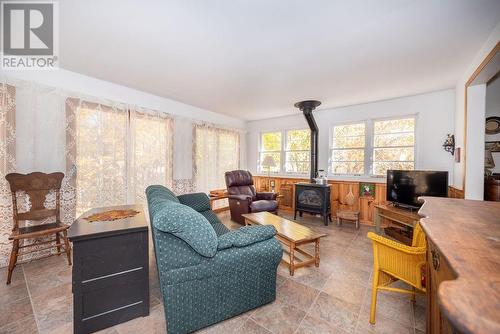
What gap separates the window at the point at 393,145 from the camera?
3.90 metres

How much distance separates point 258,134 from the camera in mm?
5902

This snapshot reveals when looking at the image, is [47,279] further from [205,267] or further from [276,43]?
[276,43]

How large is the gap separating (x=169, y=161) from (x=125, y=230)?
256cm

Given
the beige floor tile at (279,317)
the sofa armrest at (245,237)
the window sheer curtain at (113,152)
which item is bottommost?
the beige floor tile at (279,317)

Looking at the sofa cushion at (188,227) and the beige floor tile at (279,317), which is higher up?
the sofa cushion at (188,227)

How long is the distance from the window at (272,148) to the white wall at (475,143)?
359cm

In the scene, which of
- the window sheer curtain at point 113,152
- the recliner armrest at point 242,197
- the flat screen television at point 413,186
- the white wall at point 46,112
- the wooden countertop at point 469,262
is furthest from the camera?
the recliner armrest at point 242,197

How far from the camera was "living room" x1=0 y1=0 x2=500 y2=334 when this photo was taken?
143 centimetres

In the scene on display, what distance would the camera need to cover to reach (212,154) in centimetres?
488

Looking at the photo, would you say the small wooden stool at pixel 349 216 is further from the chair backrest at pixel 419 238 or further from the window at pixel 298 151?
the chair backrest at pixel 419 238

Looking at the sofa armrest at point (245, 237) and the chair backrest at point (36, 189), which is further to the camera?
the chair backrest at point (36, 189)

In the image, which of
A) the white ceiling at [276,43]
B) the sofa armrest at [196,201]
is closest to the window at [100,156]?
the white ceiling at [276,43]

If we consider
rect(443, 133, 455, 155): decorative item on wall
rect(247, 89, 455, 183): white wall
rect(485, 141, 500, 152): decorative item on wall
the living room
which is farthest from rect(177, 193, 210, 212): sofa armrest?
rect(485, 141, 500, 152): decorative item on wall

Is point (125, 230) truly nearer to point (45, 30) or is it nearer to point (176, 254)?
point (176, 254)
